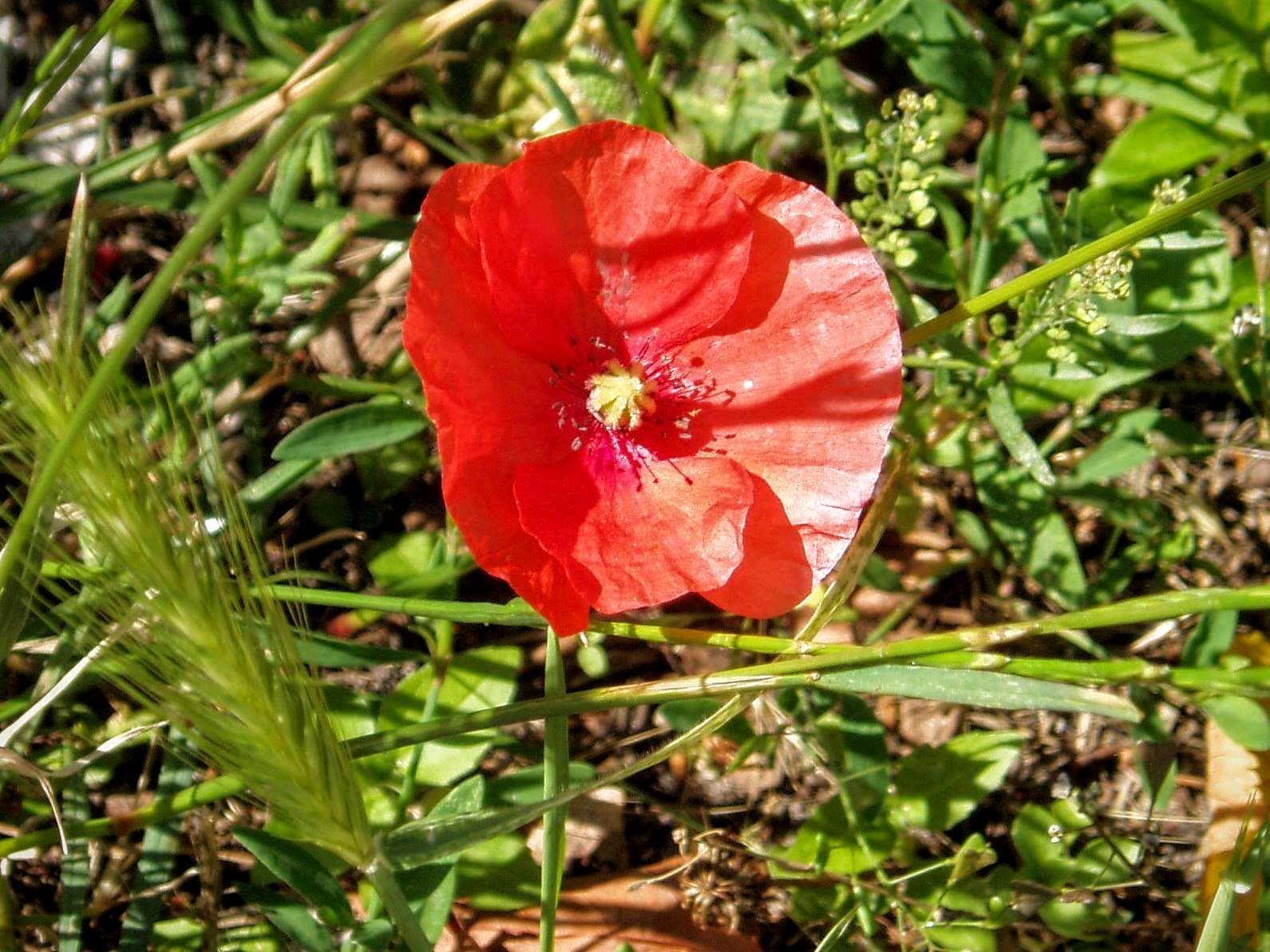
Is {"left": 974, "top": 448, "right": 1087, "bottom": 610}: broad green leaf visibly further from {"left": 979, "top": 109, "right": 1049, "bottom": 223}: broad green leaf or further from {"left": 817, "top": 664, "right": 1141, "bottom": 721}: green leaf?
{"left": 817, "top": 664, "right": 1141, "bottom": 721}: green leaf

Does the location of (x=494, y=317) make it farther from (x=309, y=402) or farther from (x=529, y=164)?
(x=309, y=402)

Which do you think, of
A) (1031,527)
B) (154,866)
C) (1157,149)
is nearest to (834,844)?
(1031,527)

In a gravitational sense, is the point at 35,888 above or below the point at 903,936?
above

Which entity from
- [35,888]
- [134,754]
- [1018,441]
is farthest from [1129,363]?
[35,888]

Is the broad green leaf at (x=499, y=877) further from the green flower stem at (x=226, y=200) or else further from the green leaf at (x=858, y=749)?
the green flower stem at (x=226, y=200)

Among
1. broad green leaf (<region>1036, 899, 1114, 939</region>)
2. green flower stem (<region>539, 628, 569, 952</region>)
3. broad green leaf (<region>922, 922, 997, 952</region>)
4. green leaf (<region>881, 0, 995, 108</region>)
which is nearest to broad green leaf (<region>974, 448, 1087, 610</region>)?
broad green leaf (<region>1036, 899, 1114, 939</region>)

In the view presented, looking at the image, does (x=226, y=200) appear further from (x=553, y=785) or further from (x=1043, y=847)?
(x=1043, y=847)
